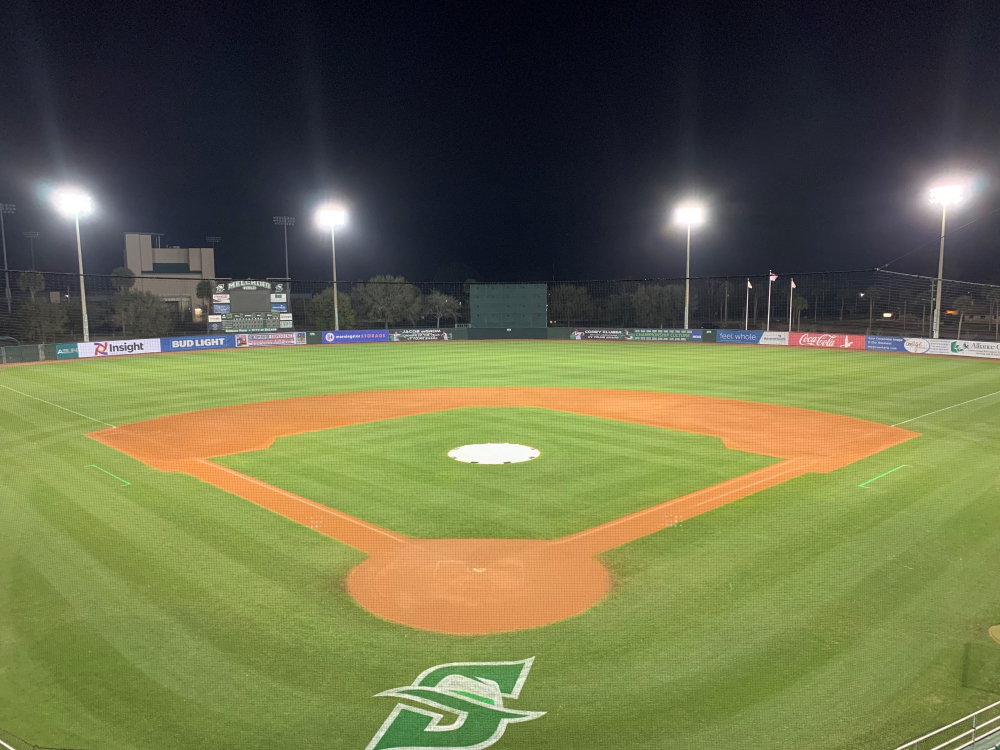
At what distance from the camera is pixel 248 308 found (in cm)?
4769

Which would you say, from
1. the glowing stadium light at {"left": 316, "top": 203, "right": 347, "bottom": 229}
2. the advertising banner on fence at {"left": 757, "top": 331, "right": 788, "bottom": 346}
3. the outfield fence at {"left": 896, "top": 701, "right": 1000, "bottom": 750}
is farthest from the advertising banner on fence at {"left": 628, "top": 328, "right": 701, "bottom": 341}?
the outfield fence at {"left": 896, "top": 701, "right": 1000, "bottom": 750}

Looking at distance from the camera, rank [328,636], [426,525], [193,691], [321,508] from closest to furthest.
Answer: [193,691]
[328,636]
[426,525]
[321,508]

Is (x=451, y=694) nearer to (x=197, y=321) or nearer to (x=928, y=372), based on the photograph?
(x=928, y=372)

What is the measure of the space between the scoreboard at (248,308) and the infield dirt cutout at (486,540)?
28582mm

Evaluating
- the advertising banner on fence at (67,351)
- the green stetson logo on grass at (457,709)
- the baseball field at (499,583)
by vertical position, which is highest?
the advertising banner on fence at (67,351)

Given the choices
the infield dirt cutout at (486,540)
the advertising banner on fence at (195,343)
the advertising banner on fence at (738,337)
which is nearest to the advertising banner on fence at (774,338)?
the advertising banner on fence at (738,337)

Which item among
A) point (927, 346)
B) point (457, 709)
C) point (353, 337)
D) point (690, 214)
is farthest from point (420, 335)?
point (457, 709)

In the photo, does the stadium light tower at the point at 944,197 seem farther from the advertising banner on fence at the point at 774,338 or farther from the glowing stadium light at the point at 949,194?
the advertising banner on fence at the point at 774,338

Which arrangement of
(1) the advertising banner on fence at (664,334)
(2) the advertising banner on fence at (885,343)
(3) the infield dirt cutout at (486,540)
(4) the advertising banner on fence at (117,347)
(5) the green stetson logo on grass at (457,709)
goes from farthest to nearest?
1. (1) the advertising banner on fence at (664,334)
2. (2) the advertising banner on fence at (885,343)
3. (4) the advertising banner on fence at (117,347)
4. (3) the infield dirt cutout at (486,540)
5. (5) the green stetson logo on grass at (457,709)

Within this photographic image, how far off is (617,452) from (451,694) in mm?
8849

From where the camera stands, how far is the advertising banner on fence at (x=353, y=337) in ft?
170

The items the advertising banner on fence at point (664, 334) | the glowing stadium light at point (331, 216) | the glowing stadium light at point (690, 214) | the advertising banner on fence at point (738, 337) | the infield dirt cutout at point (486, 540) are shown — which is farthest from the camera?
the advertising banner on fence at point (664, 334)

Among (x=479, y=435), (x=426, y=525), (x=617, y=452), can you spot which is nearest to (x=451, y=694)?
(x=426, y=525)

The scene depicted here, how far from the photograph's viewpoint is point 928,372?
2892 cm
